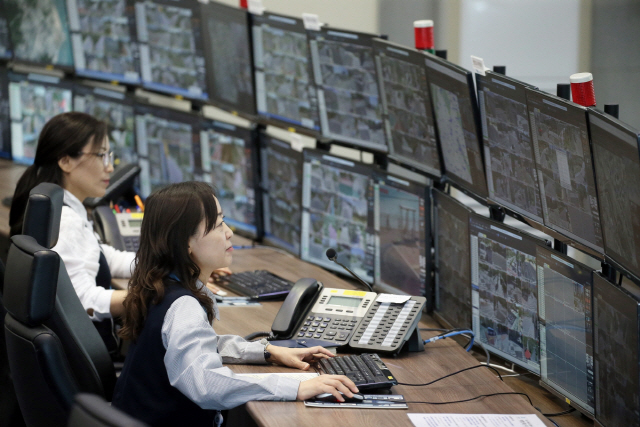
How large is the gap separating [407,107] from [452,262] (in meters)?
0.47

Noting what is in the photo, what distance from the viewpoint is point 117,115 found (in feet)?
12.9

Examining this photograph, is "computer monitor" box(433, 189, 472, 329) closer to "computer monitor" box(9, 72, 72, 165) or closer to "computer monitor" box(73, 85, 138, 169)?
"computer monitor" box(73, 85, 138, 169)

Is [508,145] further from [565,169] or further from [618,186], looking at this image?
[618,186]

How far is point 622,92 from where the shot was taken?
458 cm

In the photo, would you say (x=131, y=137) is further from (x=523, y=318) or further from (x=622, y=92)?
(x=622, y=92)

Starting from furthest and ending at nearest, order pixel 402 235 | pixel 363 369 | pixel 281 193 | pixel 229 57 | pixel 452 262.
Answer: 1. pixel 229 57
2. pixel 281 193
3. pixel 402 235
4. pixel 452 262
5. pixel 363 369

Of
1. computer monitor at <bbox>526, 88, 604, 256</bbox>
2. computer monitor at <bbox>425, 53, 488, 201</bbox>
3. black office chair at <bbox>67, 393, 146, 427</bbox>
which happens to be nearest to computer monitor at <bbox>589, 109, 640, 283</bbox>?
computer monitor at <bbox>526, 88, 604, 256</bbox>

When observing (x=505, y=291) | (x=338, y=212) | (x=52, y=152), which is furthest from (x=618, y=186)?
(x=52, y=152)

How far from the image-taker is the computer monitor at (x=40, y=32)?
165 inches

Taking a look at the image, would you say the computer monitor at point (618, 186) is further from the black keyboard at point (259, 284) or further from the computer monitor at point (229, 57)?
the computer monitor at point (229, 57)

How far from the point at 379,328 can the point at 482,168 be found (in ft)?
1.63

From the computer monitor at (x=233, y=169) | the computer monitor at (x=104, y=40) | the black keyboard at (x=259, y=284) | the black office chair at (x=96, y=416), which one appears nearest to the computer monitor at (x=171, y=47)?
the computer monitor at (x=104, y=40)

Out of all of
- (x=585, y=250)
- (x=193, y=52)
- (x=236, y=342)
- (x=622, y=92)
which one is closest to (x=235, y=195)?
(x=193, y=52)

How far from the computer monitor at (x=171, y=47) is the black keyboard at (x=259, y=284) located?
3.40 feet
